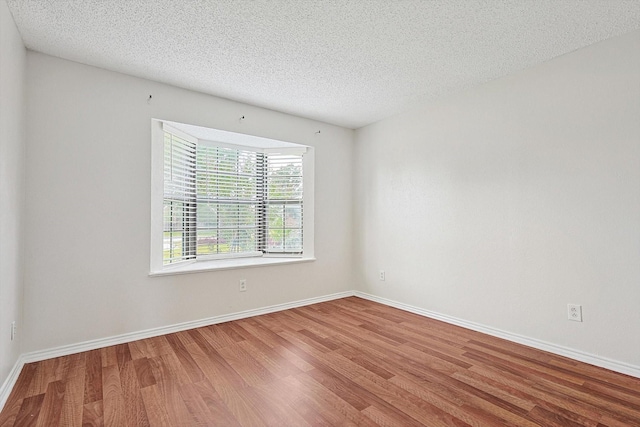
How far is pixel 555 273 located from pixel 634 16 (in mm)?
1898

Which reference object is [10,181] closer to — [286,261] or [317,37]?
[317,37]

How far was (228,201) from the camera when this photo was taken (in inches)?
156

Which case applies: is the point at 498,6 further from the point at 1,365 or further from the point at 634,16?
the point at 1,365

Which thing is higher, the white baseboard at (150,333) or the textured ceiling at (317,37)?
the textured ceiling at (317,37)

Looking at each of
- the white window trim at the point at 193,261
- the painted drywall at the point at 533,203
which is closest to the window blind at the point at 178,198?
the white window trim at the point at 193,261

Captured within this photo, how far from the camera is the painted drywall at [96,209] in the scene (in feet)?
8.07

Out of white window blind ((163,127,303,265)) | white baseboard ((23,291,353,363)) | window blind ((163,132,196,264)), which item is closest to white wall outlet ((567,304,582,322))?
white baseboard ((23,291,353,363))

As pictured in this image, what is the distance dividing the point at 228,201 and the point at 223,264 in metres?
0.85

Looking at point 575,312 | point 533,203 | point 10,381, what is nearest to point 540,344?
point 575,312

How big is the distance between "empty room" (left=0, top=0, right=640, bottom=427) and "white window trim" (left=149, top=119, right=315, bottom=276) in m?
0.03

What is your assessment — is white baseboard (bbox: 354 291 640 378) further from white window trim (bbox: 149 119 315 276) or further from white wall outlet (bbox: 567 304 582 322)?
white window trim (bbox: 149 119 315 276)

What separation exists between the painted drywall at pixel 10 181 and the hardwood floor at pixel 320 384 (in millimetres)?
410

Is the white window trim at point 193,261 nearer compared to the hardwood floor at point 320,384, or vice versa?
the hardwood floor at point 320,384

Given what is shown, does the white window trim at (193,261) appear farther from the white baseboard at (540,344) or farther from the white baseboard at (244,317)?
the white baseboard at (540,344)
